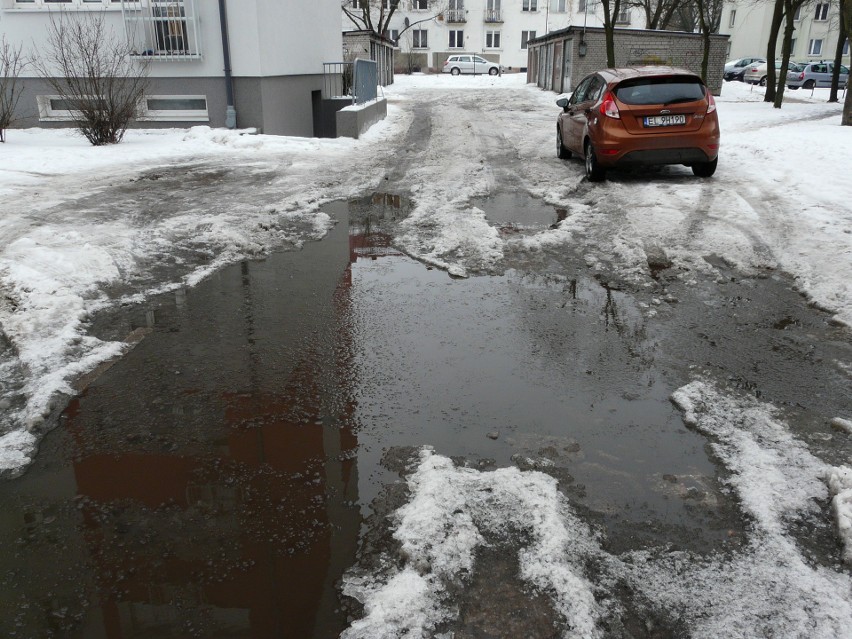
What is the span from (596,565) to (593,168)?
29.7 ft

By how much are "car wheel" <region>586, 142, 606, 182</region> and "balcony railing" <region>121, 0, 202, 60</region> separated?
388 inches

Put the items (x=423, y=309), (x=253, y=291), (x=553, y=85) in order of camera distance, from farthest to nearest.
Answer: (x=553, y=85)
(x=253, y=291)
(x=423, y=309)

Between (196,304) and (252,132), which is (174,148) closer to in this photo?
(252,132)

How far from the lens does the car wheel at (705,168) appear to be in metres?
11.1

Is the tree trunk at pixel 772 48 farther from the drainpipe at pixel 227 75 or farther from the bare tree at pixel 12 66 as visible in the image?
the bare tree at pixel 12 66

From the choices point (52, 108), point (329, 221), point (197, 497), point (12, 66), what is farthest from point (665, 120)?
point (12, 66)

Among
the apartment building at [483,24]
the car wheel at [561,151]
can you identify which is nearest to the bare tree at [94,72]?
the car wheel at [561,151]

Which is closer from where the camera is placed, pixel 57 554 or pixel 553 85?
pixel 57 554

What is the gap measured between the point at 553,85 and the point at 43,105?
90.8 feet

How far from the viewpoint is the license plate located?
1073cm

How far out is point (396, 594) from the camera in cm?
278

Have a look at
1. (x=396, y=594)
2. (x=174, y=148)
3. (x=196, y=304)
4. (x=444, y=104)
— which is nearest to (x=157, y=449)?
(x=396, y=594)

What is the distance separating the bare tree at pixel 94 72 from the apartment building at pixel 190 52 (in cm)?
25

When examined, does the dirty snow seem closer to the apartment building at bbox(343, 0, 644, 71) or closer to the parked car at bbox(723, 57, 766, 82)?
the parked car at bbox(723, 57, 766, 82)
